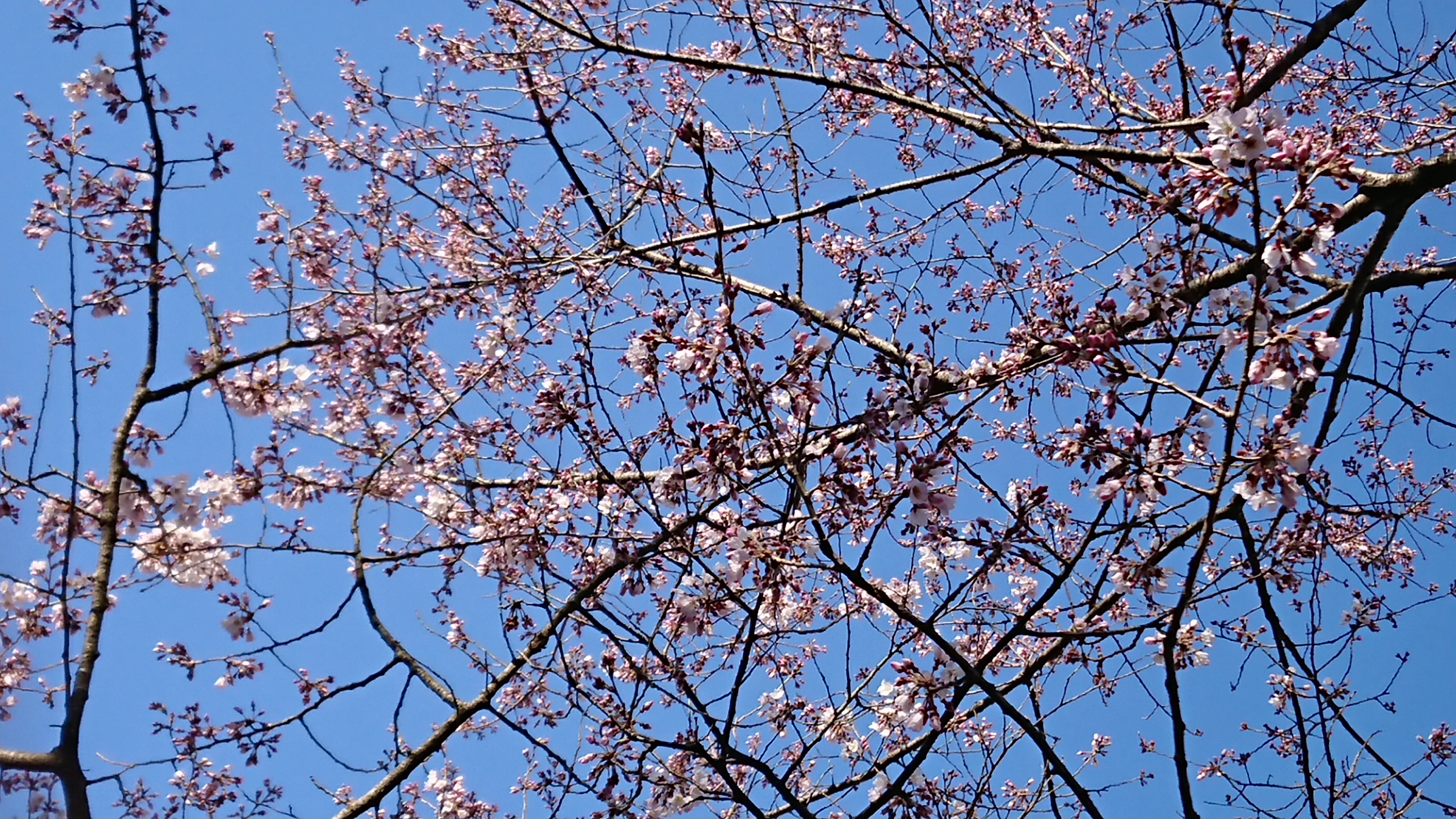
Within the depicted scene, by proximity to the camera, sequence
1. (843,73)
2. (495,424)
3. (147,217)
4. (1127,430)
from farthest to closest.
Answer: (843,73), (495,424), (147,217), (1127,430)

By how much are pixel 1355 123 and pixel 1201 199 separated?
11.9 ft

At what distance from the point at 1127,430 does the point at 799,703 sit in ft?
6.41

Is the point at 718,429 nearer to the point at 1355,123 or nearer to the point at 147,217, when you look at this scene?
the point at 147,217

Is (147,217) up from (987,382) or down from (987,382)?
up

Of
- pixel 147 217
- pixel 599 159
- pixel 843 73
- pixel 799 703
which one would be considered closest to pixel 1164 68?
pixel 843 73

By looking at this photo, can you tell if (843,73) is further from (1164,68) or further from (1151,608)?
(1151,608)

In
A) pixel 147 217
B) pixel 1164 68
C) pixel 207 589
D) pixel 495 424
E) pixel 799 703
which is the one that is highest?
pixel 1164 68

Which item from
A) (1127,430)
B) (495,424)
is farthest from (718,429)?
(495,424)

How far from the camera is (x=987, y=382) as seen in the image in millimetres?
2885

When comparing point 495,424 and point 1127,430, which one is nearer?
point 1127,430

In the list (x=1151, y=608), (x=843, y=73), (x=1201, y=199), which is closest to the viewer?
(x=1201, y=199)

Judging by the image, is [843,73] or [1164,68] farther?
[1164,68]

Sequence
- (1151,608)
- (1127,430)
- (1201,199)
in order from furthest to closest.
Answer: (1151,608) → (1127,430) → (1201,199)

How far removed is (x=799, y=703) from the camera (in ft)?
13.1
